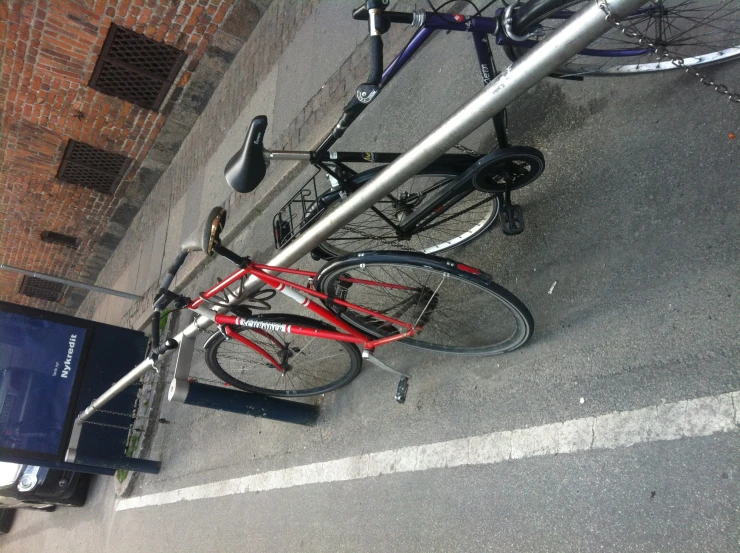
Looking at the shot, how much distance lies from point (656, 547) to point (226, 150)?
22.2 feet

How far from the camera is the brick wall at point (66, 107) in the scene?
7.26 m

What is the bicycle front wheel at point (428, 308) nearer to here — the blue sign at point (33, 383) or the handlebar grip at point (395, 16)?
the handlebar grip at point (395, 16)

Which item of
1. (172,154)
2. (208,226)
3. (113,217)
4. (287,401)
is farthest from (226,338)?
(113,217)

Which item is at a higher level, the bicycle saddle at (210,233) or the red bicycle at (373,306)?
the bicycle saddle at (210,233)

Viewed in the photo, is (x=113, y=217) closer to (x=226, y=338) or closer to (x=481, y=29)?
(x=226, y=338)

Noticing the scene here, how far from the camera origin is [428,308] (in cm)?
360

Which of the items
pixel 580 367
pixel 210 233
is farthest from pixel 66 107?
→ pixel 580 367

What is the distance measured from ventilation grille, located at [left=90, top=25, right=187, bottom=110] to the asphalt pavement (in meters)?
4.96

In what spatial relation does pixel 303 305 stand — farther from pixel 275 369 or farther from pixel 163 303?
pixel 275 369

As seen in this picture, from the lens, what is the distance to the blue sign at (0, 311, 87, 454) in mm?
5250

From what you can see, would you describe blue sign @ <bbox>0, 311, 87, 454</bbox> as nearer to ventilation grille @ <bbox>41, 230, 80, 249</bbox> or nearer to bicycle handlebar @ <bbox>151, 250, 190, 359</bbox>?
bicycle handlebar @ <bbox>151, 250, 190, 359</bbox>

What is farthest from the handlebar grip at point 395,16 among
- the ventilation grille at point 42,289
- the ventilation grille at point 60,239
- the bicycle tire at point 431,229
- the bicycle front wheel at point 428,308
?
the ventilation grille at point 42,289

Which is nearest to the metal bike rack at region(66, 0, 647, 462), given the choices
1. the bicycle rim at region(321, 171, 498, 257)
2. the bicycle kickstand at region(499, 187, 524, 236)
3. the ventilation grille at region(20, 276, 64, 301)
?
the bicycle rim at region(321, 171, 498, 257)

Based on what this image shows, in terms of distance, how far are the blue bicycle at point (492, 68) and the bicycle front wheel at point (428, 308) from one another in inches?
13.7
